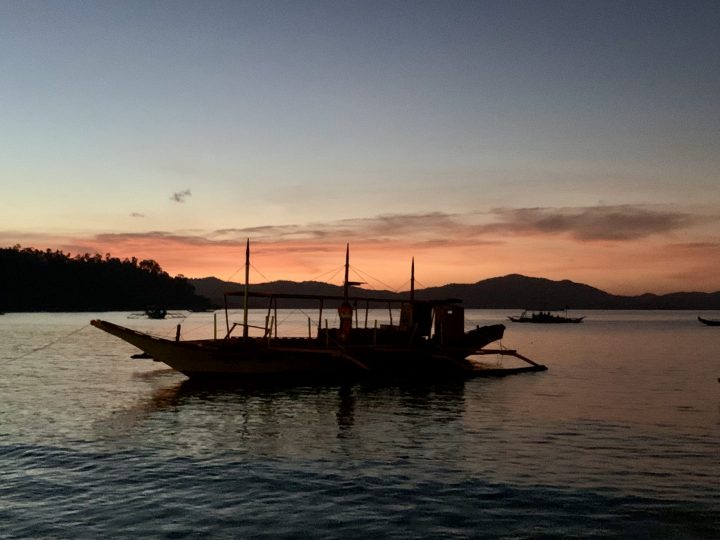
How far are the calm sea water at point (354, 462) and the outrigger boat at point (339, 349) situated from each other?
219 centimetres

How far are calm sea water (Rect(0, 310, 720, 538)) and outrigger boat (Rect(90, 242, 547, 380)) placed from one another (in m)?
2.19

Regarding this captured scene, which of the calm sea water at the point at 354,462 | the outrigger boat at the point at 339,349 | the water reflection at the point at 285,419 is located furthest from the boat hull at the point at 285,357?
the calm sea water at the point at 354,462

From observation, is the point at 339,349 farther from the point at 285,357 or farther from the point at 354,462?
the point at 354,462

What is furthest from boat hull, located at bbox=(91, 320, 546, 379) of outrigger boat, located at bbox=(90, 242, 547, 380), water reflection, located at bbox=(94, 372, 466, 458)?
water reflection, located at bbox=(94, 372, 466, 458)

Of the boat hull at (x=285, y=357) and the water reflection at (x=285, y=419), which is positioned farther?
the boat hull at (x=285, y=357)

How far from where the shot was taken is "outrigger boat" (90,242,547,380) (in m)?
37.8

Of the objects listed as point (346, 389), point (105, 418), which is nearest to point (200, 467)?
point (105, 418)

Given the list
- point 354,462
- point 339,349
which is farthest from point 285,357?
point 354,462

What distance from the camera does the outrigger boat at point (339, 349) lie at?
124ft

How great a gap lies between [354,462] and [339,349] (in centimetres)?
2030

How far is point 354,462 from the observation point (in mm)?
19344

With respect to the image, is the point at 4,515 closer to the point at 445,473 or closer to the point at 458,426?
the point at 445,473

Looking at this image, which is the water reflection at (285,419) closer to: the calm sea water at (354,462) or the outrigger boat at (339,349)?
the calm sea water at (354,462)

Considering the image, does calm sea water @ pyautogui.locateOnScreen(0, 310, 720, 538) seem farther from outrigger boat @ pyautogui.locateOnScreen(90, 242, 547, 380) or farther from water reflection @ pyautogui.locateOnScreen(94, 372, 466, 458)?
outrigger boat @ pyautogui.locateOnScreen(90, 242, 547, 380)
